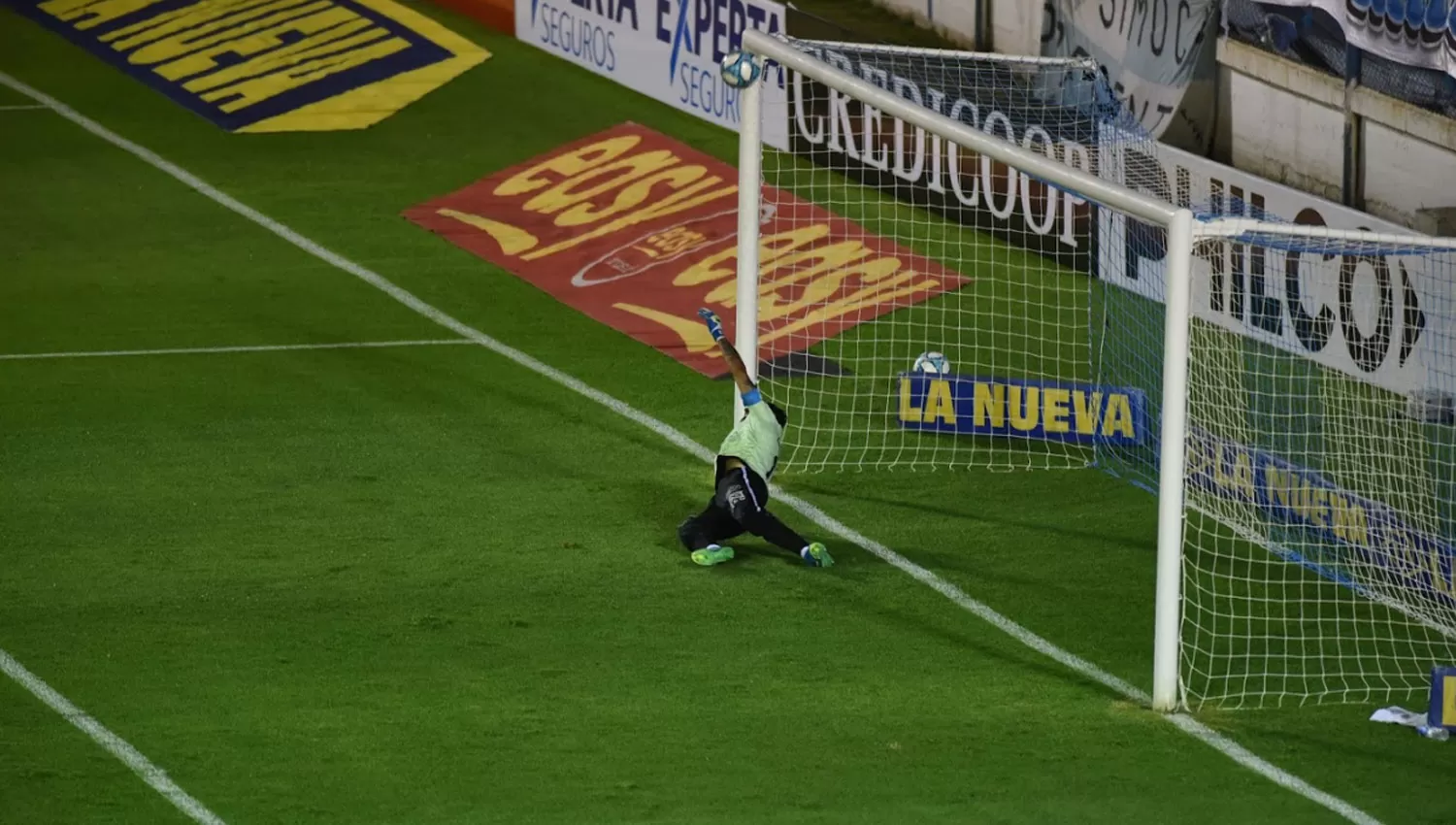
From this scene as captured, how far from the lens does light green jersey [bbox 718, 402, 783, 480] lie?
11398 mm

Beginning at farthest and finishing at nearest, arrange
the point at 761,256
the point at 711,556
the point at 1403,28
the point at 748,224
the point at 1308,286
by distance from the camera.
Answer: the point at 761,256 → the point at 1403,28 → the point at 1308,286 → the point at 748,224 → the point at 711,556

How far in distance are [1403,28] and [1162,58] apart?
10.5ft

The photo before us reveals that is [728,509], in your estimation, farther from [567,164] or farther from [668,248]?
[567,164]

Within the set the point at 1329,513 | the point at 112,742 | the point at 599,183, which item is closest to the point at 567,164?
the point at 599,183

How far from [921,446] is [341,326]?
4606 millimetres

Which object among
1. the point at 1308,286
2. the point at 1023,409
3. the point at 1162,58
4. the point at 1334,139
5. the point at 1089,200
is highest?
the point at 1089,200

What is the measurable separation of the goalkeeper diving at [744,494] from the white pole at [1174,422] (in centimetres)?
228

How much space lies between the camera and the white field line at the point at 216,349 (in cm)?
1480

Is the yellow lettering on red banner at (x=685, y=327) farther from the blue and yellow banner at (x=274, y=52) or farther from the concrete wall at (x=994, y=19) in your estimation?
the blue and yellow banner at (x=274, y=52)

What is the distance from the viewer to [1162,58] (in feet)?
57.4

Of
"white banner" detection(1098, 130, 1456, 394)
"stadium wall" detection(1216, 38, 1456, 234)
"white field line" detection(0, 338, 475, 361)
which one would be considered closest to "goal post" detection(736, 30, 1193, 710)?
"white banner" detection(1098, 130, 1456, 394)

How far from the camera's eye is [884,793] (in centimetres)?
888

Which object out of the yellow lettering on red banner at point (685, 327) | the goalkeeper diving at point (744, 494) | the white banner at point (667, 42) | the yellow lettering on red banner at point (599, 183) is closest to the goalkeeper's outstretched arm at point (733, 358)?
the goalkeeper diving at point (744, 494)

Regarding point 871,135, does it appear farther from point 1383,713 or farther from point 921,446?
point 1383,713
